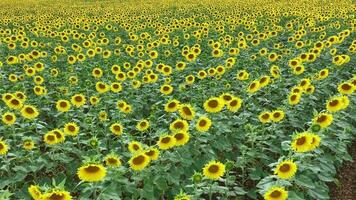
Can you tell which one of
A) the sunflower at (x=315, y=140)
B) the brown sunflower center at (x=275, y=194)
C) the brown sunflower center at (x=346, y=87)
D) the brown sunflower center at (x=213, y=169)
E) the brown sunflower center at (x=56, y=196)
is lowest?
the brown sunflower center at (x=275, y=194)

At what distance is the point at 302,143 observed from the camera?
4594 millimetres

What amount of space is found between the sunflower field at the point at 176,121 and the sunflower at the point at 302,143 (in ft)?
0.04

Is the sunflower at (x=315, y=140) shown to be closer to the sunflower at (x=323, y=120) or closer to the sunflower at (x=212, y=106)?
the sunflower at (x=323, y=120)

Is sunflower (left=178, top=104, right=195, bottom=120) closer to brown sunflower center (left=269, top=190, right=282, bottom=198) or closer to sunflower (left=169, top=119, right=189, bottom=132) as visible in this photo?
sunflower (left=169, top=119, right=189, bottom=132)

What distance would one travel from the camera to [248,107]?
23.8 ft

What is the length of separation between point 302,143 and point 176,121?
5.27ft

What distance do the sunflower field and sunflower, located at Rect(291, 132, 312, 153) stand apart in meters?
0.01

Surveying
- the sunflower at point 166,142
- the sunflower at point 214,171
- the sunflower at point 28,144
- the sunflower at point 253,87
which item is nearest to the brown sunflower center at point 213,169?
the sunflower at point 214,171

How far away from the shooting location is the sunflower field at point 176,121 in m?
4.71

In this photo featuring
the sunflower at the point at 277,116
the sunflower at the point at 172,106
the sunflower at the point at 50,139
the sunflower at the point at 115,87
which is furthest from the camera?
the sunflower at the point at 115,87

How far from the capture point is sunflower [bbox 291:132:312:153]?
4570 millimetres

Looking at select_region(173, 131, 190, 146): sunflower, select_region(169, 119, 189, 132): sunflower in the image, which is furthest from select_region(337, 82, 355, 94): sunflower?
select_region(173, 131, 190, 146): sunflower

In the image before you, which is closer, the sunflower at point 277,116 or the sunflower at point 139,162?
the sunflower at point 139,162

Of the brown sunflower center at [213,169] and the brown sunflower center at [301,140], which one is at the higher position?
the brown sunflower center at [301,140]
